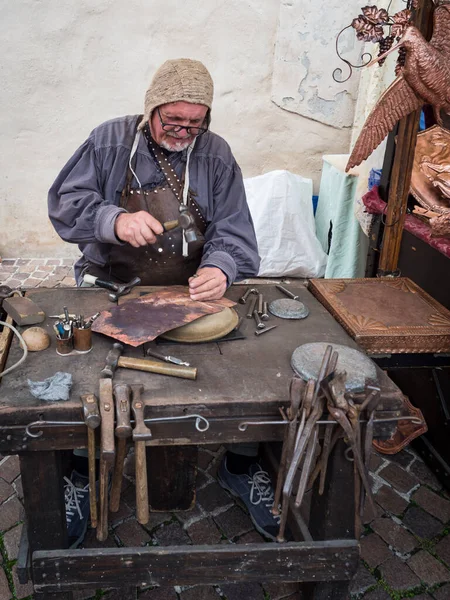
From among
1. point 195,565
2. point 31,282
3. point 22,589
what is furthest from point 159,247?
point 31,282

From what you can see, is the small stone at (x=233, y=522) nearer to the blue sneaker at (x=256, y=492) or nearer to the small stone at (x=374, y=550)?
the blue sneaker at (x=256, y=492)

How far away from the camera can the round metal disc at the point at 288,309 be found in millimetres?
2408

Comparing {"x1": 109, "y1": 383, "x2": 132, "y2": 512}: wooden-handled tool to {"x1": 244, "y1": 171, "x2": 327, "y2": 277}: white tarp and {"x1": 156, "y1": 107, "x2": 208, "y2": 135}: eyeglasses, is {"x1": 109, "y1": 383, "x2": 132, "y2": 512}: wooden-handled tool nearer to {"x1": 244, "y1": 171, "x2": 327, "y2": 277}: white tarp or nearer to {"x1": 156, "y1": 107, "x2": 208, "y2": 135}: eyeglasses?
{"x1": 156, "y1": 107, "x2": 208, "y2": 135}: eyeglasses

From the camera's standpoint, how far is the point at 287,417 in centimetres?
176

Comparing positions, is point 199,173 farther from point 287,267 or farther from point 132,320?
point 287,267

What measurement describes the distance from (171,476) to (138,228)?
121cm

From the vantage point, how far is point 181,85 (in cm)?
237

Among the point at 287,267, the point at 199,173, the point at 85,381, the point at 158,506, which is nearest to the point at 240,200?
the point at 199,173

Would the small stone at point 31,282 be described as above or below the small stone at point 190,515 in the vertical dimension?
below

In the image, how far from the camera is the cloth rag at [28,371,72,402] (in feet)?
5.62

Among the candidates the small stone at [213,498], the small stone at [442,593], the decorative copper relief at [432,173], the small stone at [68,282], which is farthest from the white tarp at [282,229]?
the small stone at [442,593]

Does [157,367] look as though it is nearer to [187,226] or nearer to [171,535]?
[187,226]

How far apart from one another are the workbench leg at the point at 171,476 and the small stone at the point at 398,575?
0.98 m

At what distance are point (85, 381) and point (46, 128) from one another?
484 cm
